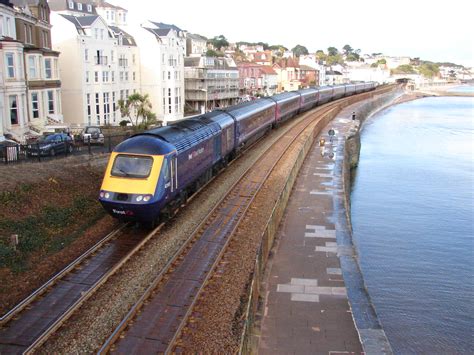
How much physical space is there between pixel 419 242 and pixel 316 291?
14292 mm

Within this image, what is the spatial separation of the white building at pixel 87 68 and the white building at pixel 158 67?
5.32m

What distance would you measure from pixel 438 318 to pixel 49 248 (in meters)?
13.3

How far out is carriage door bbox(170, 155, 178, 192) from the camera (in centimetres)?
1720

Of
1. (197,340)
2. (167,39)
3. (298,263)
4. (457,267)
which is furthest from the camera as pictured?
(167,39)

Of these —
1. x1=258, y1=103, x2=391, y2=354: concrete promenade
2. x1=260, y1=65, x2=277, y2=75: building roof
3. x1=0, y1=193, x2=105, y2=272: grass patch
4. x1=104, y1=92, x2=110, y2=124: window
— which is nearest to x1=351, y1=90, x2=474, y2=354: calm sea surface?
x1=258, y1=103, x2=391, y2=354: concrete promenade

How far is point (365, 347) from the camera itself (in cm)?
1047

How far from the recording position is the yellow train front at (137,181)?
15.8 m

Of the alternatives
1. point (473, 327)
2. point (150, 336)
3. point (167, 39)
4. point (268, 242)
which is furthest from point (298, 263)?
point (167, 39)

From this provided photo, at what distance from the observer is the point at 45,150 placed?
2503cm

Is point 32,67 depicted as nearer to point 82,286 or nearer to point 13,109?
point 13,109

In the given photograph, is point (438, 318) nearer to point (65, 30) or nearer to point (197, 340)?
point (197, 340)

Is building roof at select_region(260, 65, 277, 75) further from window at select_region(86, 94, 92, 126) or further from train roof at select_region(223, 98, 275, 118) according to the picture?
train roof at select_region(223, 98, 275, 118)

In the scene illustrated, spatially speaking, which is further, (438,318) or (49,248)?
(438,318)

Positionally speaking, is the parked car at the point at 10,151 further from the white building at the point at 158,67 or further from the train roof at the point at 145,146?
the white building at the point at 158,67
